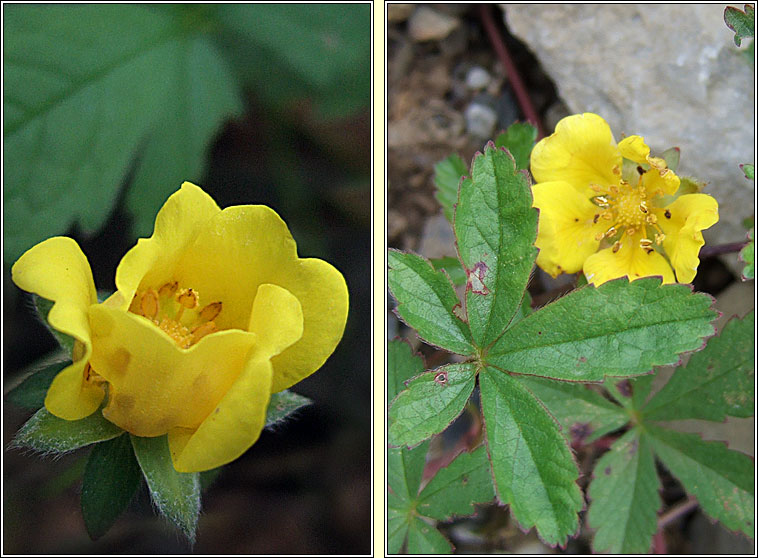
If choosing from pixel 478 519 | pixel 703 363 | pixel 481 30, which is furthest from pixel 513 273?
pixel 481 30

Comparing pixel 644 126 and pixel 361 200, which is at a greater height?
pixel 644 126

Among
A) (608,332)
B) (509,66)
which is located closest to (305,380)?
(608,332)

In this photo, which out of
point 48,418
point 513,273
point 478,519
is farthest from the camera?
point 478,519

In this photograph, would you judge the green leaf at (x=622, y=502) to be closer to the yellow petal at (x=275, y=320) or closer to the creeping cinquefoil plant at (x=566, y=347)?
the creeping cinquefoil plant at (x=566, y=347)

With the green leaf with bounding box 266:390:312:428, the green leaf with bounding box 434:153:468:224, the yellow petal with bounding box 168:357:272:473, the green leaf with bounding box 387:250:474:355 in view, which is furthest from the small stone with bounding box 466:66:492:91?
the yellow petal with bounding box 168:357:272:473

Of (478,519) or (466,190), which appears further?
(478,519)

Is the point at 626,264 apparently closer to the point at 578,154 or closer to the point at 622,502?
the point at 578,154

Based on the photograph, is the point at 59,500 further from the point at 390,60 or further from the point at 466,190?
the point at 390,60

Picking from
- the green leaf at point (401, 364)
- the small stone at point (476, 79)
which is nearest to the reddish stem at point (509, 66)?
the small stone at point (476, 79)
